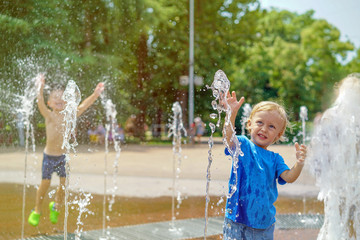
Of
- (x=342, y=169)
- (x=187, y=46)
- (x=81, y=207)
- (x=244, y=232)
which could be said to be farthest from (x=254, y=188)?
(x=187, y=46)

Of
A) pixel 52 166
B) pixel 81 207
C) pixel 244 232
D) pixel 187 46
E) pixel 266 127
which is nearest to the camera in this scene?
pixel 244 232

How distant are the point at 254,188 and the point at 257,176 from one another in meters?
0.06

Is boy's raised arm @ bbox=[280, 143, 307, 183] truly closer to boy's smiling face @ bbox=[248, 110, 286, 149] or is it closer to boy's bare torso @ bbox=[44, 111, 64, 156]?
boy's smiling face @ bbox=[248, 110, 286, 149]

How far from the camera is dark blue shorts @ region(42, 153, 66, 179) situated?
13.2 ft

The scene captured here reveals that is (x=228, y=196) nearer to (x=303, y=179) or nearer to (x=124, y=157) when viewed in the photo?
(x=303, y=179)

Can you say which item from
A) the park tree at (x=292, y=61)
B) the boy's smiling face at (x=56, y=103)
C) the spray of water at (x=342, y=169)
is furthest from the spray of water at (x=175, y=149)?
the park tree at (x=292, y=61)

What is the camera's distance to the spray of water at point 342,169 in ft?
11.6

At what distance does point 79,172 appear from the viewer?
863 cm

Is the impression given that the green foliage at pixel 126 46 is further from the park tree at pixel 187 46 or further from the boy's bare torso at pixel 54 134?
the boy's bare torso at pixel 54 134

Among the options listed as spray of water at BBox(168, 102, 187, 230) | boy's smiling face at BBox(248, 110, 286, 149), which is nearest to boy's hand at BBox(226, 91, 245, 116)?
boy's smiling face at BBox(248, 110, 286, 149)

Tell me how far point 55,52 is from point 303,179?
5963 mm

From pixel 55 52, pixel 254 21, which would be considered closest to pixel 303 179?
pixel 55 52

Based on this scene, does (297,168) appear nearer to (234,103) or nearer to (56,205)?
(234,103)

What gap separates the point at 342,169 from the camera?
3.85 meters
